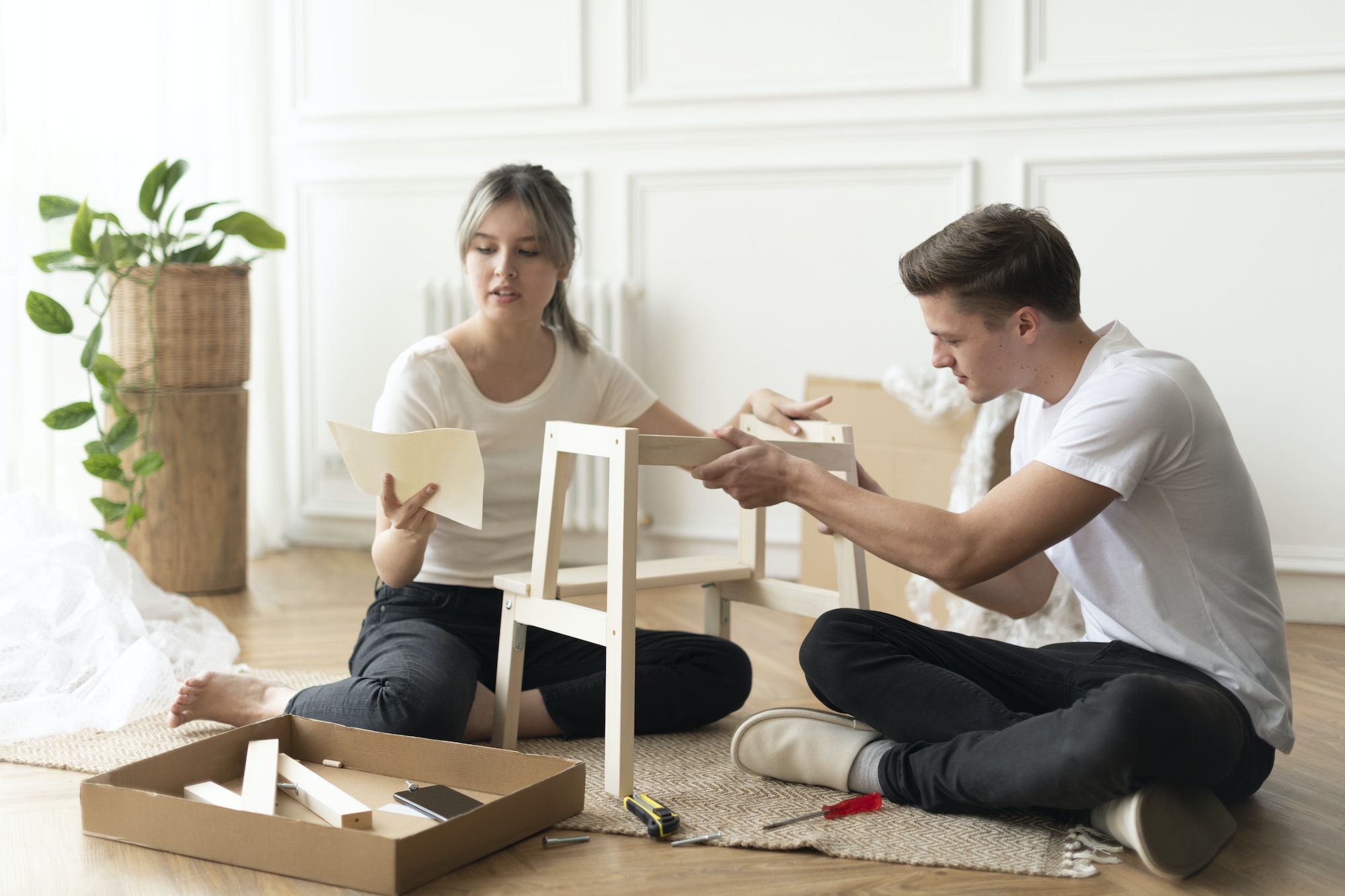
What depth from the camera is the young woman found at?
1.62 metres

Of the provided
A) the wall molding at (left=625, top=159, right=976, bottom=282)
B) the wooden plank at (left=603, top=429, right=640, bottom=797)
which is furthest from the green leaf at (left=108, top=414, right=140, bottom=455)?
the wooden plank at (left=603, top=429, right=640, bottom=797)

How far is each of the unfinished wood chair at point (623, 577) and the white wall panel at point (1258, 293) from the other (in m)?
1.25

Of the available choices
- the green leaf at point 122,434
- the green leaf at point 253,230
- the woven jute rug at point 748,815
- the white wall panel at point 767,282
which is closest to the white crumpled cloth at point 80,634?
the woven jute rug at point 748,815

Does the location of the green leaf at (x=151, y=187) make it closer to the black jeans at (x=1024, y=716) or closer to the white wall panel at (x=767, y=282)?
the white wall panel at (x=767, y=282)

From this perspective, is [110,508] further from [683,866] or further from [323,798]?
[683,866]

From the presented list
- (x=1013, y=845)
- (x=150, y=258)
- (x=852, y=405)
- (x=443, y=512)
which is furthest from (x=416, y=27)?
(x=1013, y=845)

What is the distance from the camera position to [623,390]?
184 cm

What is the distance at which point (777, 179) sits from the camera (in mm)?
2818

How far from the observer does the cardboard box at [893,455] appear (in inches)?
93.8

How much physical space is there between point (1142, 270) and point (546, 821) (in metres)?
1.89

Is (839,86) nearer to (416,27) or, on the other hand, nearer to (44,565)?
(416,27)

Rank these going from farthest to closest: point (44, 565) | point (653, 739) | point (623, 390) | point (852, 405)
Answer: point (852, 405) → point (44, 565) → point (623, 390) → point (653, 739)

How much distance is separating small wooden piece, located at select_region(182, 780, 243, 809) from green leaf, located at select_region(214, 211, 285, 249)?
156 centimetres

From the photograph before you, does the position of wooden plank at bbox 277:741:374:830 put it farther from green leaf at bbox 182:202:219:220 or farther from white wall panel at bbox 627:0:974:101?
white wall panel at bbox 627:0:974:101
